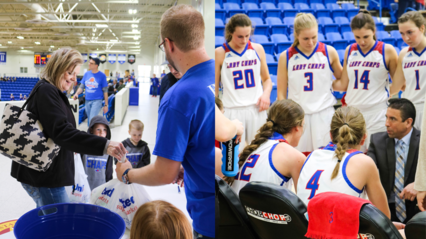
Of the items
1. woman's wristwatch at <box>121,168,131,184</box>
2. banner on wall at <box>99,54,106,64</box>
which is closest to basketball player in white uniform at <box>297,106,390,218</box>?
woman's wristwatch at <box>121,168,131,184</box>

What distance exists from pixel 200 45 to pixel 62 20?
1.29 feet

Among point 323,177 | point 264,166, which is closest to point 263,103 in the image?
point 264,166

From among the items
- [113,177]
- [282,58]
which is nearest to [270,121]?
[282,58]

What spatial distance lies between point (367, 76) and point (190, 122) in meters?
1.43

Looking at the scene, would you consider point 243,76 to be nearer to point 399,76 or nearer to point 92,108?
point 92,108

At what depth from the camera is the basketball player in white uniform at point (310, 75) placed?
57.7 inches

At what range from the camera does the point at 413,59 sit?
1.76 metres

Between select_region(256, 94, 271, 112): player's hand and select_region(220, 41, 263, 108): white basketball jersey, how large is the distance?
0.05 feet

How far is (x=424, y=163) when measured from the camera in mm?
966

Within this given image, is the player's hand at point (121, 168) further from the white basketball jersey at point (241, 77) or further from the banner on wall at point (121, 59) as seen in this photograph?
→ the white basketball jersey at point (241, 77)

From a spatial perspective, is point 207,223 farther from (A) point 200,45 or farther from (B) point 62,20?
(B) point 62,20

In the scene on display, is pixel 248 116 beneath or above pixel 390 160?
above

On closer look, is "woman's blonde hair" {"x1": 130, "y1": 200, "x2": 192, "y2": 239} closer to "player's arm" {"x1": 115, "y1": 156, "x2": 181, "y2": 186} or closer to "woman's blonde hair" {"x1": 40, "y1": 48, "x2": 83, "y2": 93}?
"player's arm" {"x1": 115, "y1": 156, "x2": 181, "y2": 186}

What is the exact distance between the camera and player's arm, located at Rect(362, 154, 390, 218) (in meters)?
1.04
